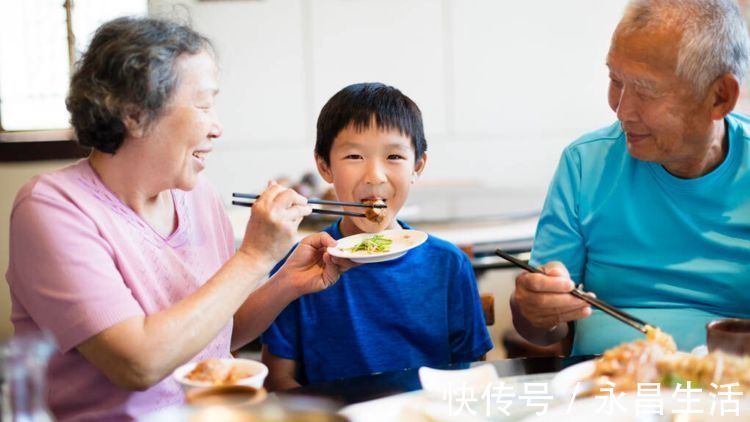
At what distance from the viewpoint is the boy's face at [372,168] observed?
2012 millimetres

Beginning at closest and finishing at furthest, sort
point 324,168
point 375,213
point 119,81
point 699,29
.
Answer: point 119,81
point 699,29
point 375,213
point 324,168

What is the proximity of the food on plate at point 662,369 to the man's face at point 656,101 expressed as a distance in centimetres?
74

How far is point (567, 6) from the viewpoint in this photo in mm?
6031

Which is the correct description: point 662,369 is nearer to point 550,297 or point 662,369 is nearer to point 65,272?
point 550,297

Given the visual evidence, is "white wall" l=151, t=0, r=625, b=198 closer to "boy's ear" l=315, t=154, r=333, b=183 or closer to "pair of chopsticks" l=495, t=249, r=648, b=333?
"boy's ear" l=315, t=154, r=333, b=183

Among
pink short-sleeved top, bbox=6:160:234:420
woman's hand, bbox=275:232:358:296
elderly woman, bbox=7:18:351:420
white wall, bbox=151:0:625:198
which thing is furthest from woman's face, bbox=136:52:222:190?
white wall, bbox=151:0:625:198

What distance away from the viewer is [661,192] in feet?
6.61

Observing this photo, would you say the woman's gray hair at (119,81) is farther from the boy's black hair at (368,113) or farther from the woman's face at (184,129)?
the boy's black hair at (368,113)

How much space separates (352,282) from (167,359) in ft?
2.16

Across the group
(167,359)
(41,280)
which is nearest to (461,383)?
(167,359)

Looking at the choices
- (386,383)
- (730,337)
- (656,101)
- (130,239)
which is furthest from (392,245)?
(730,337)

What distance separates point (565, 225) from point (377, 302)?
0.50 m

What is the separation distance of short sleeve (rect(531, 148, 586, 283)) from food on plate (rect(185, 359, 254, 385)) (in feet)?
3.23

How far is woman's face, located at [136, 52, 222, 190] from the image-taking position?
1.66 metres
